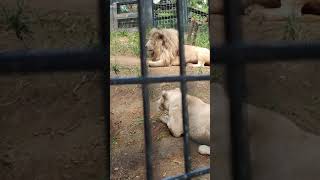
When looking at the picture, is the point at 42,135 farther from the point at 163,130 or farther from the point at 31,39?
the point at 163,130

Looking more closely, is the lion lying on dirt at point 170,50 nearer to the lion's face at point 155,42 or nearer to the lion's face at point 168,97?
the lion's face at point 155,42

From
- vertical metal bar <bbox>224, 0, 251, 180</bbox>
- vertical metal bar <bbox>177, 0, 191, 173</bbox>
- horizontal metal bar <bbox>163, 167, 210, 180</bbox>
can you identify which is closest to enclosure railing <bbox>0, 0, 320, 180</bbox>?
vertical metal bar <bbox>224, 0, 251, 180</bbox>

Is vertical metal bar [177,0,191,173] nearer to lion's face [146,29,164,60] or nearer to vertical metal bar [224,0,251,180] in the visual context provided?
vertical metal bar [224,0,251,180]

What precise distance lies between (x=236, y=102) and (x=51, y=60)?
0.77 feet

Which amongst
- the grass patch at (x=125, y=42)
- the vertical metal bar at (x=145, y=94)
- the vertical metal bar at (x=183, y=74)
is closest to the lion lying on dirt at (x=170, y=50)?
the grass patch at (x=125, y=42)

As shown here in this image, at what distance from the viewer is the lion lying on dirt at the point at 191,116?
7.22 ft

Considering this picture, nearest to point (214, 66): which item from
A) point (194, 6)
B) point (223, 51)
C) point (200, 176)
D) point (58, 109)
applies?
point (223, 51)

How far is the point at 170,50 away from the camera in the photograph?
2.60m

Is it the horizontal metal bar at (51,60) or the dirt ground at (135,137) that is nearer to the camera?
the horizontal metal bar at (51,60)

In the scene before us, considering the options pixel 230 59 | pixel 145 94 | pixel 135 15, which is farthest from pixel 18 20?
pixel 135 15

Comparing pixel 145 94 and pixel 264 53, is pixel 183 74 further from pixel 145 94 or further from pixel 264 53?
pixel 264 53

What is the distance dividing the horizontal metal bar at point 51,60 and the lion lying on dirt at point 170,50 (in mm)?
1768

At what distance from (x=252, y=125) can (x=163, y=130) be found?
5.87ft

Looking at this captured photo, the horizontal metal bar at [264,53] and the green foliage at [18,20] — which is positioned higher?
the green foliage at [18,20]
